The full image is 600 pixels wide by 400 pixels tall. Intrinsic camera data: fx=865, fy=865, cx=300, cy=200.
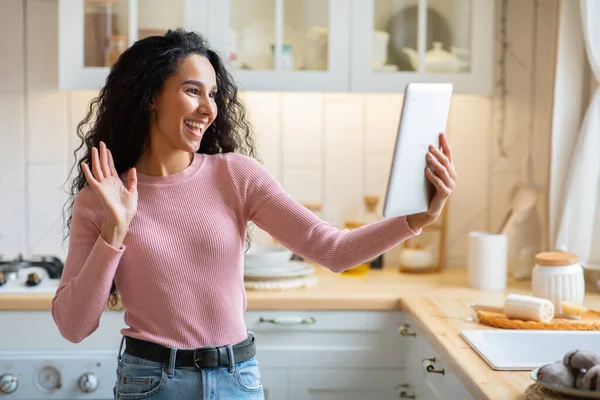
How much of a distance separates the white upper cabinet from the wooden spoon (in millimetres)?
1183

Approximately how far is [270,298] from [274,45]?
803mm

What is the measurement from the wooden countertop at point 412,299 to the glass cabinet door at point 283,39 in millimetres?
642

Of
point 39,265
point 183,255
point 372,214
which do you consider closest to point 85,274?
point 183,255

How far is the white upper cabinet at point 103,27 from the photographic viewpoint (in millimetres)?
2676

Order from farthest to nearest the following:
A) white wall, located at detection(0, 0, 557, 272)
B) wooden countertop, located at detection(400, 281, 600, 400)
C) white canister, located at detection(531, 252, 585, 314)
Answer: white wall, located at detection(0, 0, 557, 272) < white canister, located at detection(531, 252, 585, 314) < wooden countertop, located at detection(400, 281, 600, 400)

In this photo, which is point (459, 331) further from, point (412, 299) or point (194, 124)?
point (194, 124)

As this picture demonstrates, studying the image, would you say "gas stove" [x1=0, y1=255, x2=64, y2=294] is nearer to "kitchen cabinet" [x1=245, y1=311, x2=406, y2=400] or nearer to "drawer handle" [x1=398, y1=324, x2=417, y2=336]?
"kitchen cabinet" [x1=245, y1=311, x2=406, y2=400]

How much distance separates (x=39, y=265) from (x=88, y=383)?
1.55 feet

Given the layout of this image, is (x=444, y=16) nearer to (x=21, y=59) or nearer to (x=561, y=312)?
(x=561, y=312)

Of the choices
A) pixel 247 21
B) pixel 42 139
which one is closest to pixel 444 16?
pixel 247 21

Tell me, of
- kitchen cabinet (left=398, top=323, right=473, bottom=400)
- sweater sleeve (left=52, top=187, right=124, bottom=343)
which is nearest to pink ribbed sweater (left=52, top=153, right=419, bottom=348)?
sweater sleeve (left=52, top=187, right=124, bottom=343)

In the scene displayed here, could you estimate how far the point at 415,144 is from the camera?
1.52 metres

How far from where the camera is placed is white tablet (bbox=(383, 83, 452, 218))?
149 cm

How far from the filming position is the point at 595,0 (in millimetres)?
2463
